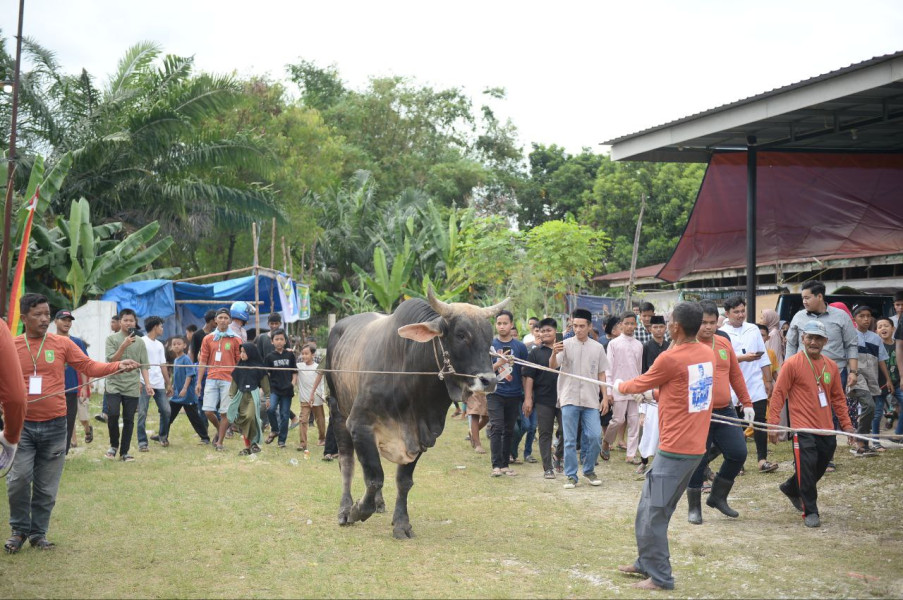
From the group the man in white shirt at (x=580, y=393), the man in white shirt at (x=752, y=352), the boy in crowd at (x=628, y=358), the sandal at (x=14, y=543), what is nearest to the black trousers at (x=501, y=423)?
the man in white shirt at (x=580, y=393)

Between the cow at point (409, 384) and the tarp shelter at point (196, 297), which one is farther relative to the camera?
the tarp shelter at point (196, 297)

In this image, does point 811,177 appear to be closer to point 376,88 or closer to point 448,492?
point 448,492

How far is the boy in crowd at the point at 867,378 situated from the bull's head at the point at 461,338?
18.0ft

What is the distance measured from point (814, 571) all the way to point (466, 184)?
31616mm

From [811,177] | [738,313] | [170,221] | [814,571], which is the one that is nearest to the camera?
[814,571]

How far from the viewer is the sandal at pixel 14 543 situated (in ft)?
21.3

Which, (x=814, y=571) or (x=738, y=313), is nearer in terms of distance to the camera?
(x=814, y=571)

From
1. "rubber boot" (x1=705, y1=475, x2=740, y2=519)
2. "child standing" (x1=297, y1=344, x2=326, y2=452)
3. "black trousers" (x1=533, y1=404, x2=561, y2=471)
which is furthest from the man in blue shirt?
"rubber boot" (x1=705, y1=475, x2=740, y2=519)

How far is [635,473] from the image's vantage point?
34.4 feet

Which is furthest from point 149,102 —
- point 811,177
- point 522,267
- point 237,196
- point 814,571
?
point 814,571

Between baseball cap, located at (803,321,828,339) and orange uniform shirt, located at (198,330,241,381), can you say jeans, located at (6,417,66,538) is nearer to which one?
orange uniform shirt, located at (198,330,241,381)

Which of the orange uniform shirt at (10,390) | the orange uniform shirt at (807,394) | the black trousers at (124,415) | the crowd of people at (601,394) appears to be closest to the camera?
the orange uniform shirt at (10,390)

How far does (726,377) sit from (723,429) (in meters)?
0.46

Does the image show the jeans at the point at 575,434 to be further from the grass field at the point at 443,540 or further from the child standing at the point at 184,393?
the child standing at the point at 184,393
